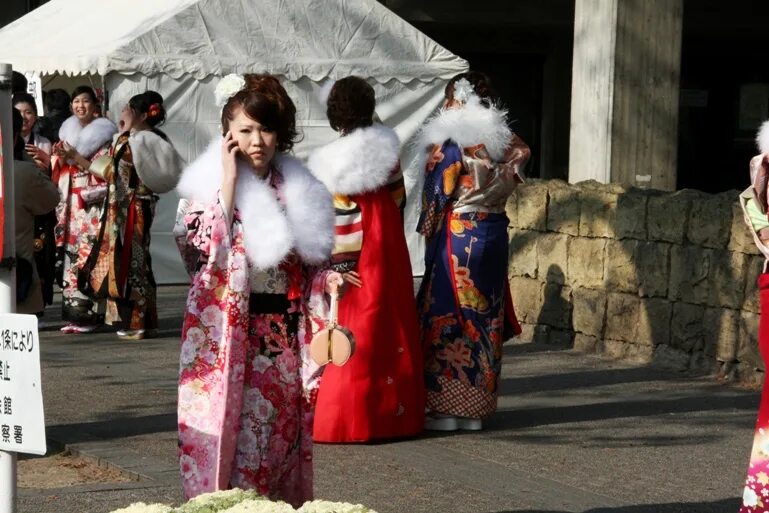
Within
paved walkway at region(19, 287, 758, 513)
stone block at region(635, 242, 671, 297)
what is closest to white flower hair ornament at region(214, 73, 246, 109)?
paved walkway at region(19, 287, 758, 513)

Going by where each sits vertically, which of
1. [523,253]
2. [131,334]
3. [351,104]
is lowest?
[131,334]

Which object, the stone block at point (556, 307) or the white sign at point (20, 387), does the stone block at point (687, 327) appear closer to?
the stone block at point (556, 307)

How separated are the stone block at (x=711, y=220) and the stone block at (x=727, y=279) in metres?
0.08

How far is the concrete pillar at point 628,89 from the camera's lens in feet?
37.4

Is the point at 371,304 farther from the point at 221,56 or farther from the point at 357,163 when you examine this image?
the point at 221,56

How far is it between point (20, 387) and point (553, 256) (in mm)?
7218

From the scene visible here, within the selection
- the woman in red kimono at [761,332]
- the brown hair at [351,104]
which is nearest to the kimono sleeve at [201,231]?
the woman in red kimono at [761,332]

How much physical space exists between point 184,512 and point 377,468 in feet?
11.3

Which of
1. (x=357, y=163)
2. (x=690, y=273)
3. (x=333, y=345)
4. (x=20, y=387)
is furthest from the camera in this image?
(x=690, y=273)

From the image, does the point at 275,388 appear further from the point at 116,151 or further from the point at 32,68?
the point at 32,68

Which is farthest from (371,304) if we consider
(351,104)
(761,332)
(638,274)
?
(638,274)

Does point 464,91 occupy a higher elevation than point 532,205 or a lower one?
higher

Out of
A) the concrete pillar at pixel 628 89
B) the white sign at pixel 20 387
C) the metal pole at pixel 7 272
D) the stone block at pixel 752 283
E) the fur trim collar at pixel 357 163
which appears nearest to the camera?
the white sign at pixel 20 387

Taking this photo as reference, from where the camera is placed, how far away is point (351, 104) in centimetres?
757
